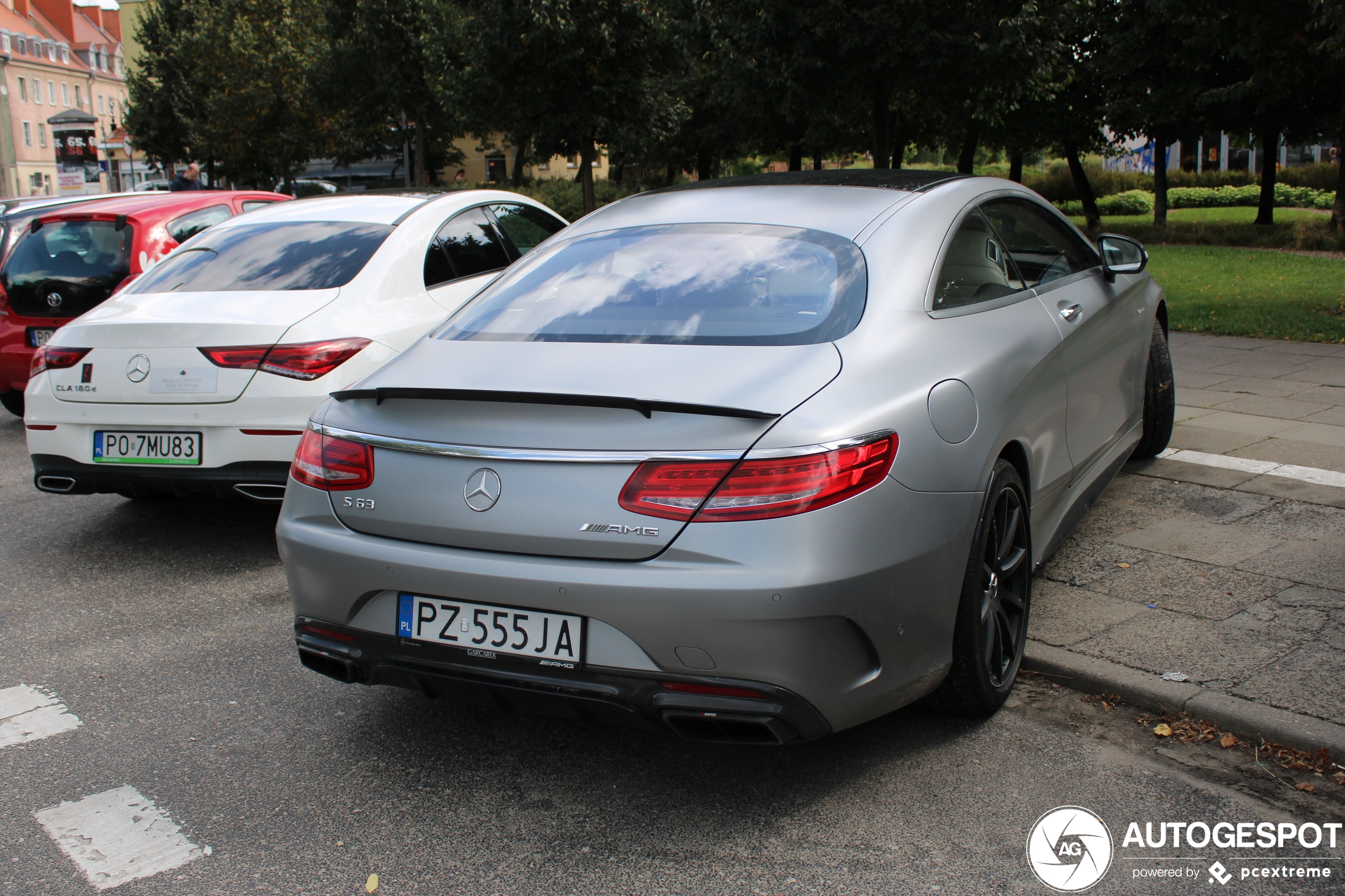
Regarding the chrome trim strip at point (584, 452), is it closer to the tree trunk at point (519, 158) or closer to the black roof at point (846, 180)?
the black roof at point (846, 180)

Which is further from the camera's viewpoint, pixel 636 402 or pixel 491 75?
pixel 491 75

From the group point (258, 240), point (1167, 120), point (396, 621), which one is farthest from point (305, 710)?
→ point (1167, 120)

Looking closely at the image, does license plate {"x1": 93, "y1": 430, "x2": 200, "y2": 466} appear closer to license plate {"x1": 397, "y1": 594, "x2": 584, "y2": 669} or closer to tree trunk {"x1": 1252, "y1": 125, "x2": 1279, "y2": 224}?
license plate {"x1": 397, "y1": 594, "x2": 584, "y2": 669}

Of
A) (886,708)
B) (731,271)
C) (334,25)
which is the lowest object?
(886,708)

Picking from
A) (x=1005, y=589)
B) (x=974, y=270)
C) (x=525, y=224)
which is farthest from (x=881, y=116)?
(x=1005, y=589)

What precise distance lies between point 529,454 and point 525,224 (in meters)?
4.44

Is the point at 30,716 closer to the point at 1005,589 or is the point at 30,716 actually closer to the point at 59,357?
the point at 59,357

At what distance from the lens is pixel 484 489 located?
2740 millimetres

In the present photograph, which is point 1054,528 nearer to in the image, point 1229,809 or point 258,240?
point 1229,809

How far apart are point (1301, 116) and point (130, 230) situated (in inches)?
1128

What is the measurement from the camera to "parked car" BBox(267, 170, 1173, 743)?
2.58 m

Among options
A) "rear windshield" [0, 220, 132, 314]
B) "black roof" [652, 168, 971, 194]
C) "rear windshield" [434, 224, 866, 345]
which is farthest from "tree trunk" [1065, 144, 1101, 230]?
"rear windshield" [434, 224, 866, 345]

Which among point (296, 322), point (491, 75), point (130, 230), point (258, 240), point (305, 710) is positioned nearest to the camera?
point (305, 710)

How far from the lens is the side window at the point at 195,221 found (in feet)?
26.8
